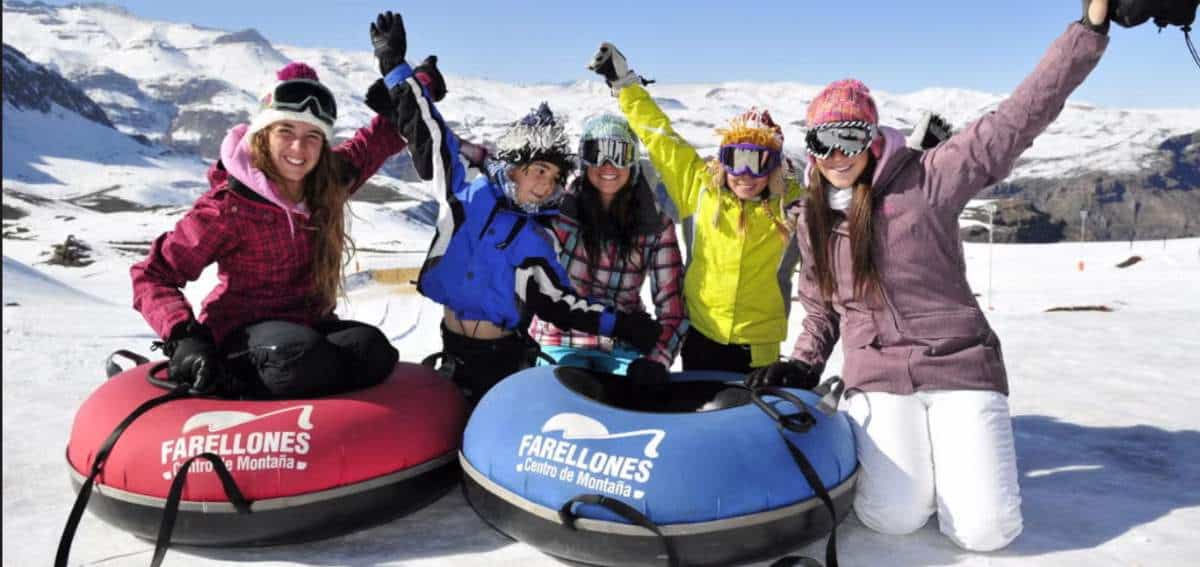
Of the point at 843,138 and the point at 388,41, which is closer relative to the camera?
the point at 843,138

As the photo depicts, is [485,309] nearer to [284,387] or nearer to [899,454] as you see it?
[284,387]

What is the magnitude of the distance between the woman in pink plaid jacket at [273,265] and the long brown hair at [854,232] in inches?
58.0

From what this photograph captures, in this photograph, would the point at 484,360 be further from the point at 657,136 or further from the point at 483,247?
the point at 657,136

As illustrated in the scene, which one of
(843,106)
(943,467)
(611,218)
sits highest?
(843,106)

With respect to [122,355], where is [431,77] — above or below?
above

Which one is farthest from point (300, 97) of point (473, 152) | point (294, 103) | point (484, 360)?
point (484, 360)

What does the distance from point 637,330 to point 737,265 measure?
0.50 m

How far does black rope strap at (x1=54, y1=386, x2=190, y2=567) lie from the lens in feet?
6.95

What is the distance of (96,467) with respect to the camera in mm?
2285

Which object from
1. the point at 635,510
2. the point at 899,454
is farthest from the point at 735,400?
the point at 635,510

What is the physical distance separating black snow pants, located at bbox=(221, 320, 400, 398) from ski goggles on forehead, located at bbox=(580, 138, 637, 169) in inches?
47.2

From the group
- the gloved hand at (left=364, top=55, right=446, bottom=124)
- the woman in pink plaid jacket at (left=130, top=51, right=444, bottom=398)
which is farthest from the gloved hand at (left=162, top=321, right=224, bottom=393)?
the gloved hand at (left=364, top=55, right=446, bottom=124)

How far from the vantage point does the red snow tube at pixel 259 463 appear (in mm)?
2232

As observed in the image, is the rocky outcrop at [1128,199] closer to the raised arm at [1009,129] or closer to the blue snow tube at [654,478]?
the raised arm at [1009,129]
